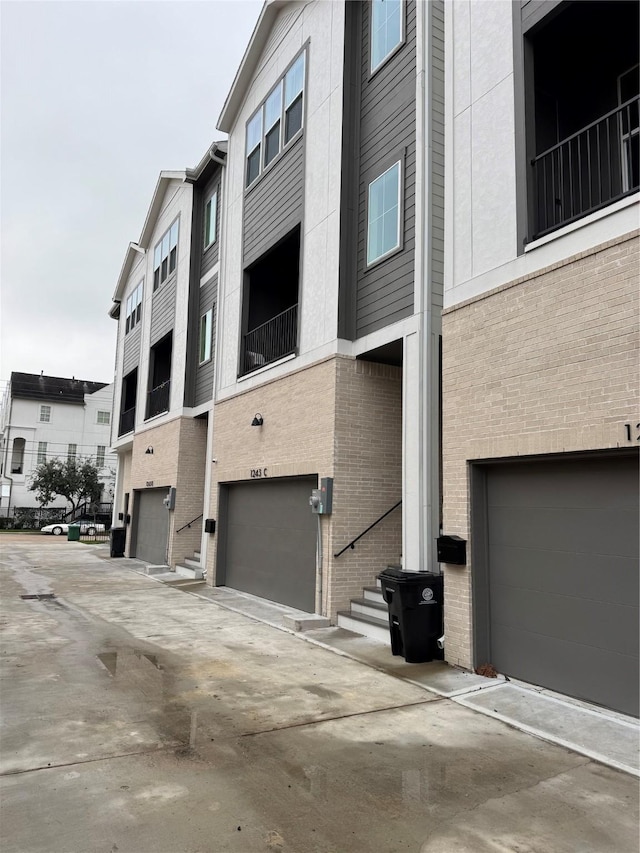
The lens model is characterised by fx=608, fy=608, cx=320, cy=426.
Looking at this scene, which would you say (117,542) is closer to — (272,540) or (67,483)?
(272,540)

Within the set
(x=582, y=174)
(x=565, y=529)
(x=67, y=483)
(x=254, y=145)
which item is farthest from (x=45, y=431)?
(x=565, y=529)

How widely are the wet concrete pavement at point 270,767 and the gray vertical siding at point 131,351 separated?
18022 mm

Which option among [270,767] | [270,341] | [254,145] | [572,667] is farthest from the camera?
[254,145]

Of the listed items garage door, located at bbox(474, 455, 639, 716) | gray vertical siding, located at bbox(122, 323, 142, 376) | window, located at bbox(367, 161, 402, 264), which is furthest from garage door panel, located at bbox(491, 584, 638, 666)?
gray vertical siding, located at bbox(122, 323, 142, 376)

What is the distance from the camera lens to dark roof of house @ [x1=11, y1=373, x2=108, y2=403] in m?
52.7

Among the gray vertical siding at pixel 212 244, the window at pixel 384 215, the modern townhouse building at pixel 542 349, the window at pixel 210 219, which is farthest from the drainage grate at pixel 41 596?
the window at pixel 210 219

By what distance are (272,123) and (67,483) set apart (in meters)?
37.9

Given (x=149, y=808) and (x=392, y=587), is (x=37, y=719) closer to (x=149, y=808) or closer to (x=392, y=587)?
(x=149, y=808)

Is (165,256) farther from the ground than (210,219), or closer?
farther from the ground

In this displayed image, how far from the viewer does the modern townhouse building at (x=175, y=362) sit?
674 inches

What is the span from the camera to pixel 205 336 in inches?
679

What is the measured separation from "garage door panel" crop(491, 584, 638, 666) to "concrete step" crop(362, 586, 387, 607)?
110 inches

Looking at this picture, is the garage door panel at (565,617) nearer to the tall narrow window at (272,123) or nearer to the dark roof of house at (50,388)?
the tall narrow window at (272,123)

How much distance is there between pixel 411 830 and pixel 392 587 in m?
3.86
